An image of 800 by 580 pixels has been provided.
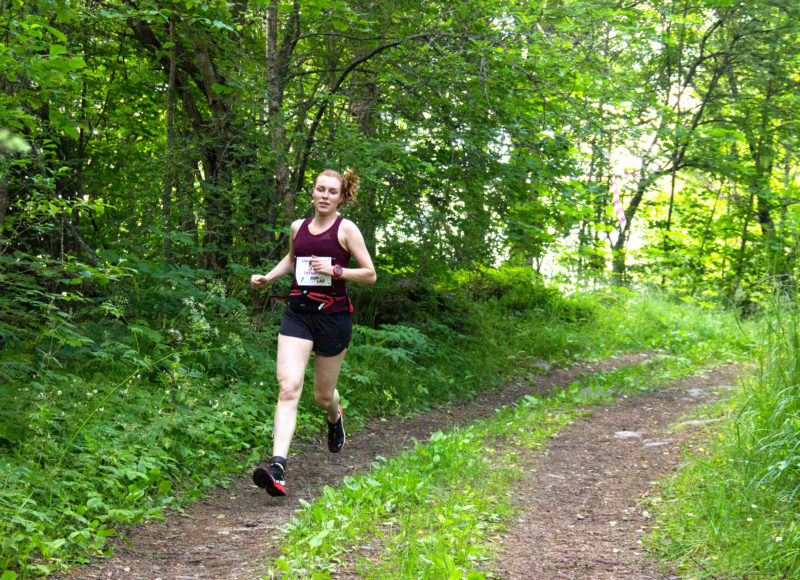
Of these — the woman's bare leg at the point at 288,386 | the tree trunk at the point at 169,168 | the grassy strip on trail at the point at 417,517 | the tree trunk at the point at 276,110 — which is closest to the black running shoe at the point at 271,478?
the woman's bare leg at the point at 288,386

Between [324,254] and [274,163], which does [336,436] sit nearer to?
[324,254]

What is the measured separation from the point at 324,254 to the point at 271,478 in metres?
1.56

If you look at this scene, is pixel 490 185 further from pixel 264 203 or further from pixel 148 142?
pixel 148 142

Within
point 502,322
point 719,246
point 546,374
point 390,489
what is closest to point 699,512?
point 390,489

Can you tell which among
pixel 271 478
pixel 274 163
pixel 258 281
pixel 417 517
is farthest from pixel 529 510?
pixel 274 163

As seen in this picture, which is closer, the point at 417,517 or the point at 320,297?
the point at 417,517

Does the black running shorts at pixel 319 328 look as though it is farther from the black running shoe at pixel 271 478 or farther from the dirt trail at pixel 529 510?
the dirt trail at pixel 529 510

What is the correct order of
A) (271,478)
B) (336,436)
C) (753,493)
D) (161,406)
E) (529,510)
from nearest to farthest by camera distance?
(753,493)
(271,478)
(529,510)
(161,406)
(336,436)

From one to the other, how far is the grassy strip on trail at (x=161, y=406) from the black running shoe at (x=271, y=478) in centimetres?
59

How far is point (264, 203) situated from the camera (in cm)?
789

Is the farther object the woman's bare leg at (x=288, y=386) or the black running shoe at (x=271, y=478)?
the woman's bare leg at (x=288, y=386)

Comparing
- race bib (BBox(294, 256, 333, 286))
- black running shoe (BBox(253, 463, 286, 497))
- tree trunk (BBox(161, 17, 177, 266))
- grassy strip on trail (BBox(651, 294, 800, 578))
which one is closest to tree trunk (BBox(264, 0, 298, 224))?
tree trunk (BBox(161, 17, 177, 266))

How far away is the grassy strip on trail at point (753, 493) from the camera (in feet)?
9.97

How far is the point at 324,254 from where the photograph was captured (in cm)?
465
